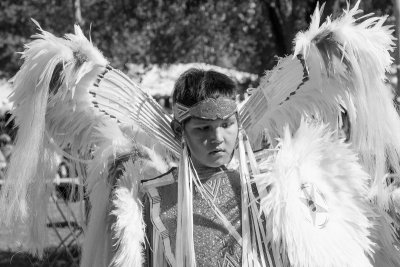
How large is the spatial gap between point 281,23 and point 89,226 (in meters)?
4.68

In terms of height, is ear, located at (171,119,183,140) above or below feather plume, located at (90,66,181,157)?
below

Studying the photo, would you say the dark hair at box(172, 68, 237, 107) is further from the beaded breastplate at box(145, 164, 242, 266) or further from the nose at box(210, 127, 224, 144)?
the beaded breastplate at box(145, 164, 242, 266)

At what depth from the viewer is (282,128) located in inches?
96.4

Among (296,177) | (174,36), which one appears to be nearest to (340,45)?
(296,177)

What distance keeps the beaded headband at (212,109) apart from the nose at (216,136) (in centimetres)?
4

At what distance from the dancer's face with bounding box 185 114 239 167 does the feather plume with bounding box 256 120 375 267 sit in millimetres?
147

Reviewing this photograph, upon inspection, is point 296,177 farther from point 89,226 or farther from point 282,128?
point 89,226

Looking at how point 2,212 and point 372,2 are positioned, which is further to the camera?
point 372,2

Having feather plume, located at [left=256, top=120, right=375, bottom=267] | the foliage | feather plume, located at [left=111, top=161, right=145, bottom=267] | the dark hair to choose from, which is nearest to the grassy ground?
feather plume, located at [left=111, top=161, right=145, bottom=267]

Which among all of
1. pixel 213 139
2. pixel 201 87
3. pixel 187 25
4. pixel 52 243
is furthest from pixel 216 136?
pixel 187 25

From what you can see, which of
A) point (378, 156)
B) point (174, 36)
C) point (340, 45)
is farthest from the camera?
point (174, 36)

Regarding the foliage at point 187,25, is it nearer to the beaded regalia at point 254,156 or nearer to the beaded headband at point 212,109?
the beaded regalia at point 254,156

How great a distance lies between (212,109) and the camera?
7.28 feet

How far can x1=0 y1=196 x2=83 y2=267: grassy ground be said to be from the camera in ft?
8.36
